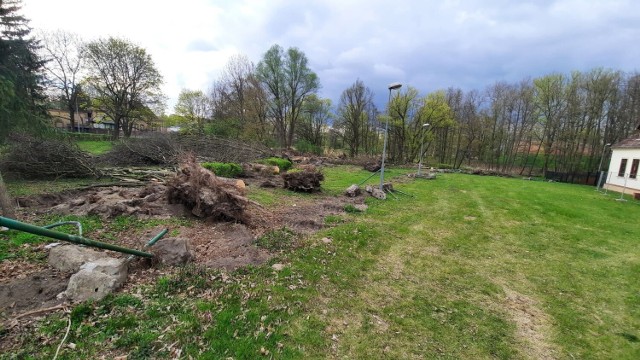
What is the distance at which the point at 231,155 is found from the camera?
17594mm

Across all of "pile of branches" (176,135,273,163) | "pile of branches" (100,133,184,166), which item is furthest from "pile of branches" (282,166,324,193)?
"pile of branches" (176,135,273,163)

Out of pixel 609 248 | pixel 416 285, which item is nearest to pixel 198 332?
pixel 416 285

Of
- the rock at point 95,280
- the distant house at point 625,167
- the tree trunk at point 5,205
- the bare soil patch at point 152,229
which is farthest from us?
the distant house at point 625,167

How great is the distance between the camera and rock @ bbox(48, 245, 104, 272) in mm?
3980

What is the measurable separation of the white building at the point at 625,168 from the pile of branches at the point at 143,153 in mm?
31103

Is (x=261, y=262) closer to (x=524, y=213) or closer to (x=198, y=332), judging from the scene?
(x=198, y=332)

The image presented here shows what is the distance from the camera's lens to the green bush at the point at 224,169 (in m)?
13.3

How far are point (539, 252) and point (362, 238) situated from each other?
483 cm

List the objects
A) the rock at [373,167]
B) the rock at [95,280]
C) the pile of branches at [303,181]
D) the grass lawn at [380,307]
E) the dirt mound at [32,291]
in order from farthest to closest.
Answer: the rock at [373,167] < the pile of branches at [303,181] < the rock at [95,280] < the dirt mound at [32,291] < the grass lawn at [380,307]

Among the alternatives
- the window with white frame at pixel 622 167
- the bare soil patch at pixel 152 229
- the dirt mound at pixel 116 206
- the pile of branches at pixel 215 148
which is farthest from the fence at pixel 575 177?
the dirt mound at pixel 116 206

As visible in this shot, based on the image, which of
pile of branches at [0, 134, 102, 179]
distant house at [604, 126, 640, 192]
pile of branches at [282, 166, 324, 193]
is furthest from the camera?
distant house at [604, 126, 640, 192]

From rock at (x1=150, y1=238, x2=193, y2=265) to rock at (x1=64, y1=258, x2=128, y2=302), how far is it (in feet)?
2.19

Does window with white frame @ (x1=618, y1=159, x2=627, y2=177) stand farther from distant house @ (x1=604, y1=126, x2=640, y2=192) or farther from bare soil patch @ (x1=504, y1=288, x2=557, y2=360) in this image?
bare soil patch @ (x1=504, y1=288, x2=557, y2=360)

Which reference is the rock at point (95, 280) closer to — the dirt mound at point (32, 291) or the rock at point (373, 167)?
the dirt mound at point (32, 291)
